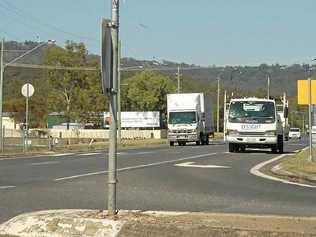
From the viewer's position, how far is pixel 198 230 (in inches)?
329

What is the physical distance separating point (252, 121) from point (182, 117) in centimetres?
1726

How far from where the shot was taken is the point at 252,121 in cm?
3145

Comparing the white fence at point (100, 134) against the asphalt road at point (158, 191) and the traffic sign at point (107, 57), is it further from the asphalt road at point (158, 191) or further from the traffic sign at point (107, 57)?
the traffic sign at point (107, 57)

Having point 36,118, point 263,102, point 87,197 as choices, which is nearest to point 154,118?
point 36,118

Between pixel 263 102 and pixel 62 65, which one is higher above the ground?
pixel 62 65

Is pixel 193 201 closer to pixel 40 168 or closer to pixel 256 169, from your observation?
pixel 256 169

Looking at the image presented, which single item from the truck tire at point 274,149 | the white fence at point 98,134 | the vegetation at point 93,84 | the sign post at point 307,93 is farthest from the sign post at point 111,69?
the white fence at point 98,134

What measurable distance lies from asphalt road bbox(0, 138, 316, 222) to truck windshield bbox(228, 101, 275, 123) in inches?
341

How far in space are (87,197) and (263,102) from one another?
19.2m

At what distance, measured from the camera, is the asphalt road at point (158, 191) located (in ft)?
40.1

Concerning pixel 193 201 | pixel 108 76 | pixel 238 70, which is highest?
pixel 238 70

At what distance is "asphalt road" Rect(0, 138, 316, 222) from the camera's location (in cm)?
1222

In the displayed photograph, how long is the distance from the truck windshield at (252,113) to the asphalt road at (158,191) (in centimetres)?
866

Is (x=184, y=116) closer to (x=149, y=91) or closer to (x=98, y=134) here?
(x=98, y=134)
